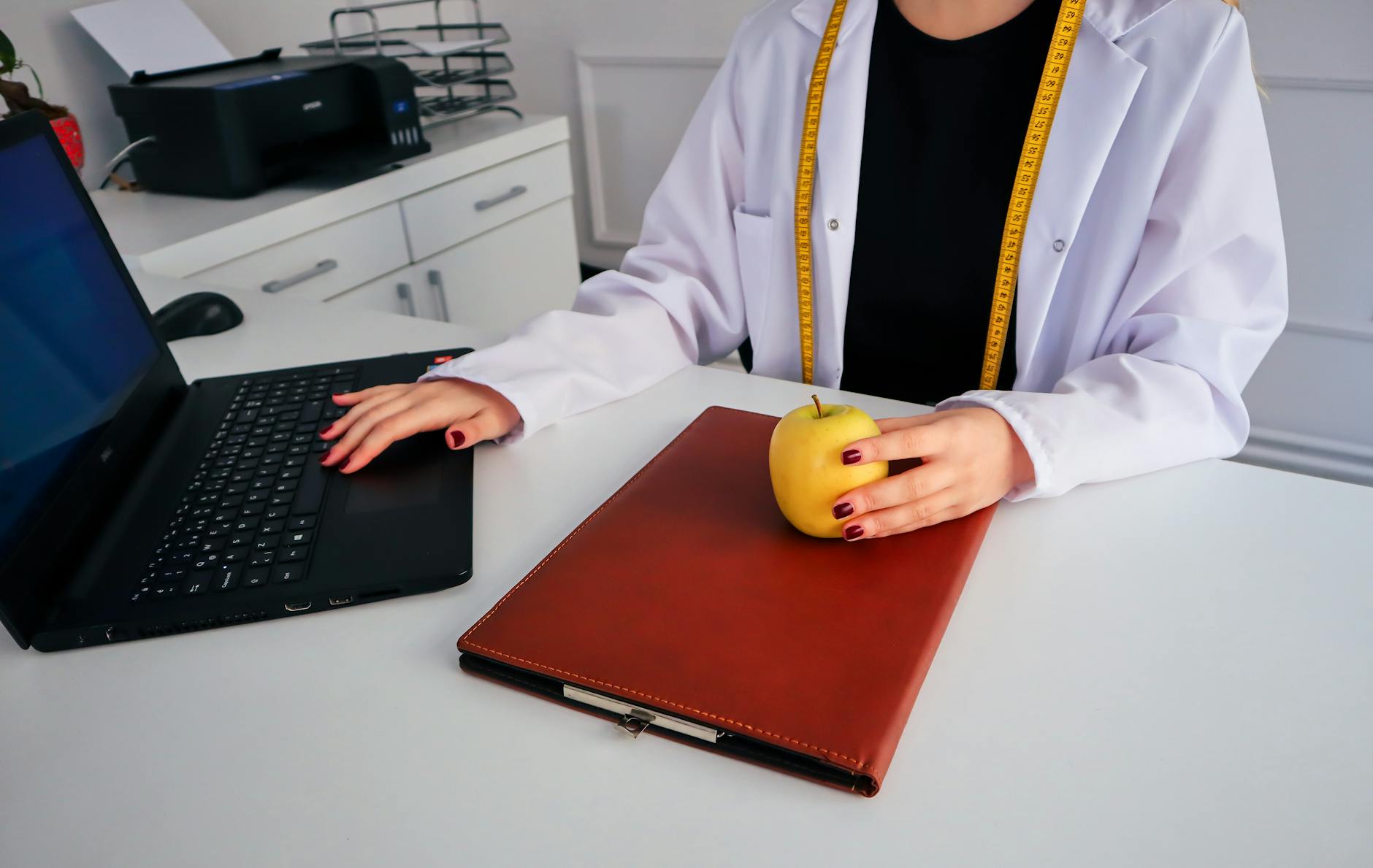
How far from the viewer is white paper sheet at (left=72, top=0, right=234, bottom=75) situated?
1944 millimetres

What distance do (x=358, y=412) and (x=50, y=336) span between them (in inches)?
9.7

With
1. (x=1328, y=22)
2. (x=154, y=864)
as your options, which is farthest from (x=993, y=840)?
(x=1328, y=22)

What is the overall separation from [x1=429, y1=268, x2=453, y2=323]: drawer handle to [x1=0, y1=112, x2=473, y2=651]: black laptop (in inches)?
49.4

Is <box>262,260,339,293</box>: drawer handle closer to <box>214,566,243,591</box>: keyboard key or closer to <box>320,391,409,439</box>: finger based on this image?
<box>320,391,409,439</box>: finger

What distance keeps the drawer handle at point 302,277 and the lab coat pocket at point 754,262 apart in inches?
40.3

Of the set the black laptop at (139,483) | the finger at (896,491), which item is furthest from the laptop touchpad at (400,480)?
the finger at (896,491)

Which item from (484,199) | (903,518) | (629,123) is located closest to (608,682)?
(903,518)

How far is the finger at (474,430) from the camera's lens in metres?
0.84

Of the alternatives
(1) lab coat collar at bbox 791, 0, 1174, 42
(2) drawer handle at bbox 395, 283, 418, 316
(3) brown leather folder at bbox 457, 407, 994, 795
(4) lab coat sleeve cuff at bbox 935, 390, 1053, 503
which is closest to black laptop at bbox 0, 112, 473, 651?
(3) brown leather folder at bbox 457, 407, 994, 795

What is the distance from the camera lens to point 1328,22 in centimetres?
190

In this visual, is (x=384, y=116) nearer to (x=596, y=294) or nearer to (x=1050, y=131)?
(x=596, y=294)

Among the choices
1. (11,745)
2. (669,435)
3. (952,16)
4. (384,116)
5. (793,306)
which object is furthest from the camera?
(384,116)

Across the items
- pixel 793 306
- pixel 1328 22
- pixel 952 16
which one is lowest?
pixel 793 306

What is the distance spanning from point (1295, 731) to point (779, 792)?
0.31 metres
